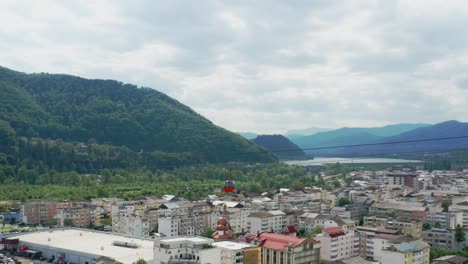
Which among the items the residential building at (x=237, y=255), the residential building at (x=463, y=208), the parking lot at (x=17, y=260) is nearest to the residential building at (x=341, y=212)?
the residential building at (x=463, y=208)

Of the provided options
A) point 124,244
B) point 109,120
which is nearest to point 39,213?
point 124,244

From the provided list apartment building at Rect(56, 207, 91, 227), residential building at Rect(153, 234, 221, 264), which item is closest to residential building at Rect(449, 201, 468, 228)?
residential building at Rect(153, 234, 221, 264)

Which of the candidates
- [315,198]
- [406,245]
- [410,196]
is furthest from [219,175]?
[406,245]

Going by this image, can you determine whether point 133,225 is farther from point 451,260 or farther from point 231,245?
point 451,260

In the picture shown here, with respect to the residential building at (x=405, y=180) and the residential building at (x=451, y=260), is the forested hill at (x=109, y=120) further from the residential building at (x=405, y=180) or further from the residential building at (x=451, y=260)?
the residential building at (x=451, y=260)

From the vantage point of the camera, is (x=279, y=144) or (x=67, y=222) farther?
(x=279, y=144)

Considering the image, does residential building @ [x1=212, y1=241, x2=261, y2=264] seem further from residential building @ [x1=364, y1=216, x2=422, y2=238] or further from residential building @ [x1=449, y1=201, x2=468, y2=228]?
residential building @ [x1=449, y1=201, x2=468, y2=228]

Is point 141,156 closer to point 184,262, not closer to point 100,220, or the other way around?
point 100,220
